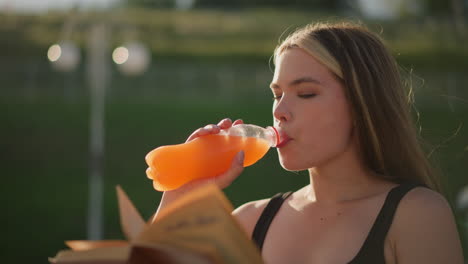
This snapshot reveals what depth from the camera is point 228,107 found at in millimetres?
27594

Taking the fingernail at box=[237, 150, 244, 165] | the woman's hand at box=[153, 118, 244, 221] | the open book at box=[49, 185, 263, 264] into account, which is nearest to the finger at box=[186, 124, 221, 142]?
the woman's hand at box=[153, 118, 244, 221]

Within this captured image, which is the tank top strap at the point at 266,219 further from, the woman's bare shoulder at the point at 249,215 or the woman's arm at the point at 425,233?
the woman's arm at the point at 425,233

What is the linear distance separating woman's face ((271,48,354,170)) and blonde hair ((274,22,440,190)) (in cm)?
3

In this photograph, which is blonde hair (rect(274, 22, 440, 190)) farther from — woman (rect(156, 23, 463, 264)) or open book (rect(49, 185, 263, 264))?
open book (rect(49, 185, 263, 264))

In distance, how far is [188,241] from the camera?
1.18m

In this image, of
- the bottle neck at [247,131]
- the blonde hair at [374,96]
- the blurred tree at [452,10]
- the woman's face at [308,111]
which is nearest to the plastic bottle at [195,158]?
the bottle neck at [247,131]

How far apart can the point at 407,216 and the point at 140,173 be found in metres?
18.6

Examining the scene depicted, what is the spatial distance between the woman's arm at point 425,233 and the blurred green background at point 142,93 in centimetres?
1072

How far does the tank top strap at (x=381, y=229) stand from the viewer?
5.90 ft

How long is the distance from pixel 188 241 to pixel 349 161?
3.12ft

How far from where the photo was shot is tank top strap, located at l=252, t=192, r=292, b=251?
83.1 inches

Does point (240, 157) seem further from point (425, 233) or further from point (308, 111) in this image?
point (425, 233)

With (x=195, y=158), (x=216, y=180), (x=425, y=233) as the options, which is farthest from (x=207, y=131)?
(x=425, y=233)

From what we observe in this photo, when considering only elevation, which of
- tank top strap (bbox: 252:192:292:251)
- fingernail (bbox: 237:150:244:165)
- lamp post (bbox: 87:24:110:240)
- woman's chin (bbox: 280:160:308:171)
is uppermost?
fingernail (bbox: 237:150:244:165)
